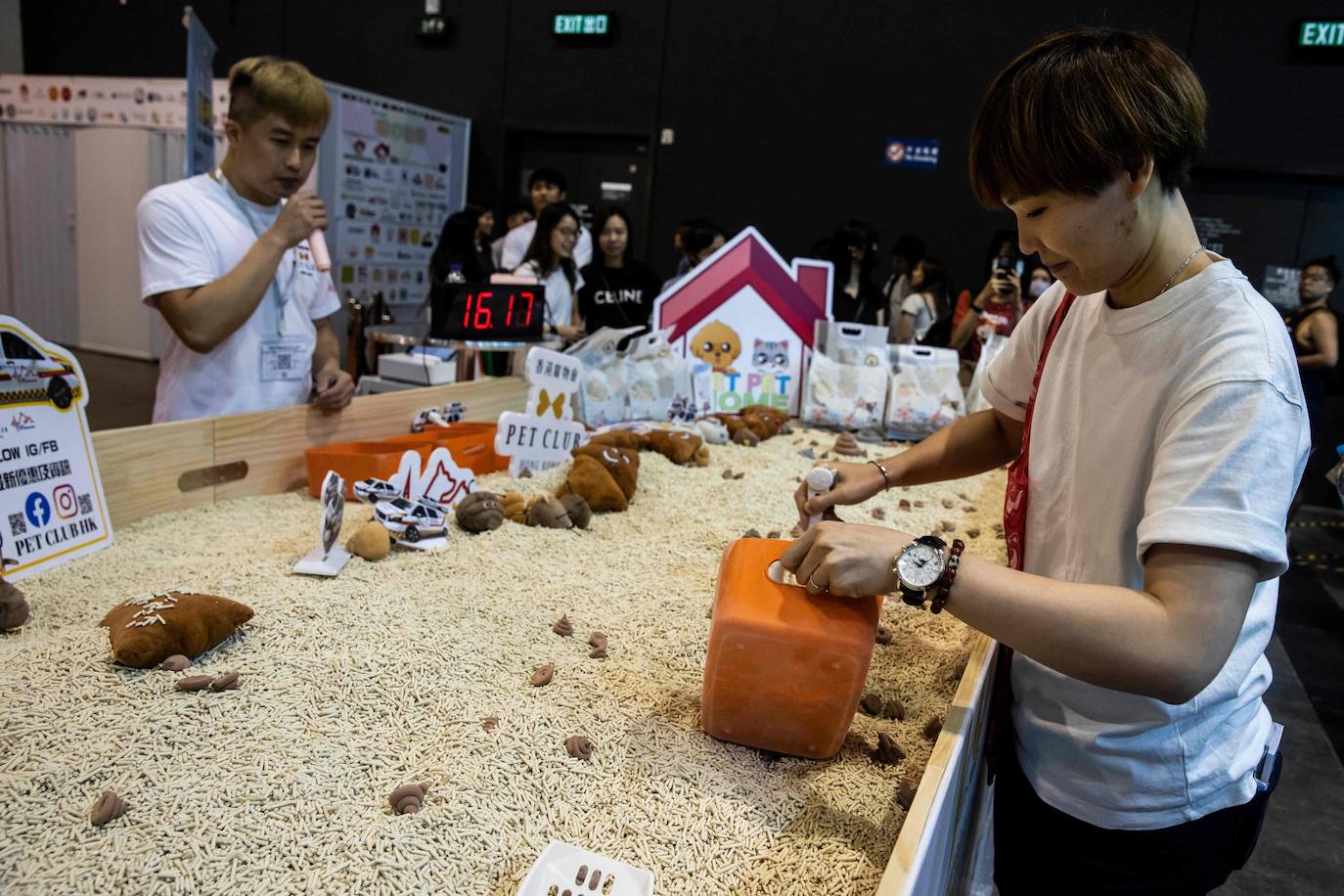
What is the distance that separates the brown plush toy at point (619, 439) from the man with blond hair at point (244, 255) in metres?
0.72

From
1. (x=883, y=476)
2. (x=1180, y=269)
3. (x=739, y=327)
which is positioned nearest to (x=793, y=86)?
(x=739, y=327)

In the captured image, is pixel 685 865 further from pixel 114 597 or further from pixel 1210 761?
pixel 114 597

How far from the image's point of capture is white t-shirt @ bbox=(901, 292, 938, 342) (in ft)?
16.1

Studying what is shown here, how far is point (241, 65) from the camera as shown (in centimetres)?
177

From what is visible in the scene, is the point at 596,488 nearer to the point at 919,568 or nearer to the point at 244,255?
the point at 244,255

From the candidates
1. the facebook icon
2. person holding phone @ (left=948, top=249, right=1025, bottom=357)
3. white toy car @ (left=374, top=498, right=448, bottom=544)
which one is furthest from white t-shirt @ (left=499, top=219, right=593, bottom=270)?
the facebook icon

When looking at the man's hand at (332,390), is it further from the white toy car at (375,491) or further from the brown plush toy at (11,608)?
the brown plush toy at (11,608)

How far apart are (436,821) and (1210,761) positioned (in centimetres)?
80

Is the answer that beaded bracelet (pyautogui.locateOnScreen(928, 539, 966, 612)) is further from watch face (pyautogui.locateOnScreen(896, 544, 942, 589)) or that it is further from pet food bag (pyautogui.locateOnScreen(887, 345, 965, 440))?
pet food bag (pyautogui.locateOnScreen(887, 345, 965, 440))

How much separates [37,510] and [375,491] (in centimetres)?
57

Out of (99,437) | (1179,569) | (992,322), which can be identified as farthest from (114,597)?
(992,322)

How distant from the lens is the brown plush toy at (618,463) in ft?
7.00

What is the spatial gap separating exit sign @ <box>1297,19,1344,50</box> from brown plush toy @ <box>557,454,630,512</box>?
5.85 meters

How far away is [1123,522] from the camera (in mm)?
868
